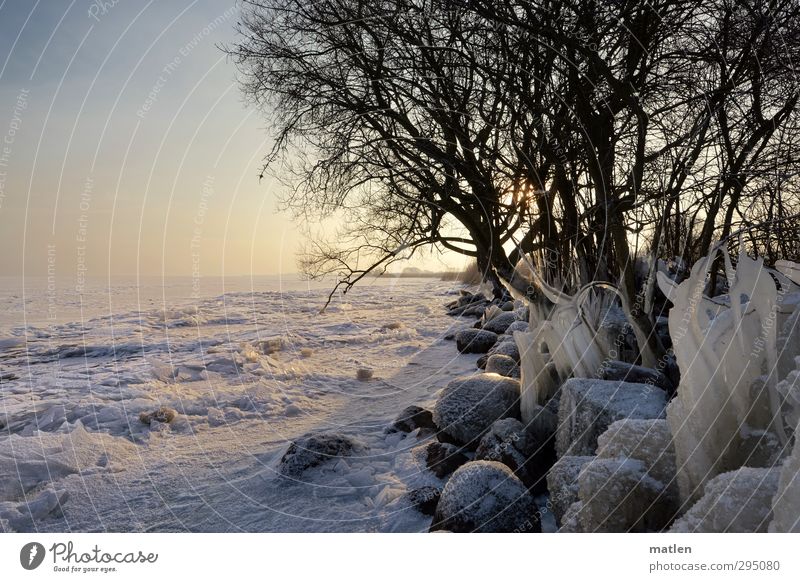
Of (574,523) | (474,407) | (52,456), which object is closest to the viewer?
(574,523)

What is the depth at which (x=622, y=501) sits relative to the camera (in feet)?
6.90

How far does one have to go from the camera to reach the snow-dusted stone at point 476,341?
28.8 feet

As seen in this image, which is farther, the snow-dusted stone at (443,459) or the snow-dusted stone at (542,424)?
the snow-dusted stone at (542,424)

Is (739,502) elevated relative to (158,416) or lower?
elevated

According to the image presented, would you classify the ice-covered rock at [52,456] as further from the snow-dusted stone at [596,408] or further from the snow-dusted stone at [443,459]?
the snow-dusted stone at [596,408]

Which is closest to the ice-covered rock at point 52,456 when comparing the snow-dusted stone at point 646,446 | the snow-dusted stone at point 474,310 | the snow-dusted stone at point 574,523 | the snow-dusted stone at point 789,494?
the snow-dusted stone at point 574,523

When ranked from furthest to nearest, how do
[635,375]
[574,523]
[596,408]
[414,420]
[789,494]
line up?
1. [414,420]
2. [635,375]
3. [596,408]
4. [574,523]
5. [789,494]

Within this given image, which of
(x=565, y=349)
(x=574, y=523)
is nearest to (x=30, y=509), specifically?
(x=574, y=523)

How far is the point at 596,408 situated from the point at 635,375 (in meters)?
1.02

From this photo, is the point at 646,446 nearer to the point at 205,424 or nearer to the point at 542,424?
the point at 542,424

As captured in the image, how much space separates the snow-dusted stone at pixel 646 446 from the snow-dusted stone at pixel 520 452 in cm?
119

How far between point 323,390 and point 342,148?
11.6 ft

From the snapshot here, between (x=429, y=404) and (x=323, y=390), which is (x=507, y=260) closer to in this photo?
(x=429, y=404)
